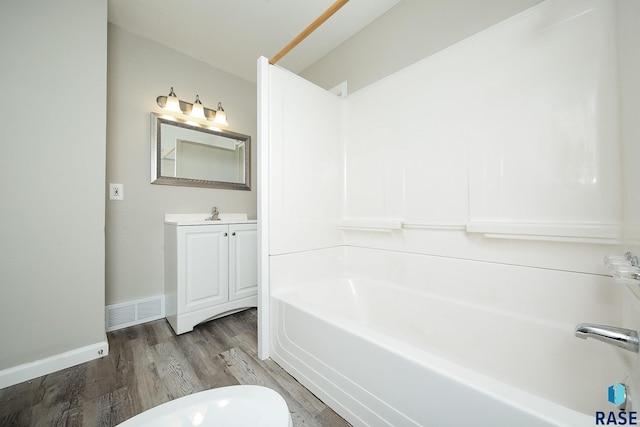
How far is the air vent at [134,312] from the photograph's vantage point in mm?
1872

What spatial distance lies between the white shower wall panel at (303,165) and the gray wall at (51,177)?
113cm

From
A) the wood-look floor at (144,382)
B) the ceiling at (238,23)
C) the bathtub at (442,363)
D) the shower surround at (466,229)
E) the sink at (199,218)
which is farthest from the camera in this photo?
the sink at (199,218)

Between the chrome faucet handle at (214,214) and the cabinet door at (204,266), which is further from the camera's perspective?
the chrome faucet handle at (214,214)

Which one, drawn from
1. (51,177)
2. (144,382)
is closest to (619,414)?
(144,382)

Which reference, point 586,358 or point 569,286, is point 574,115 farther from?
point 586,358

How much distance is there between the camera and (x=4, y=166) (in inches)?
49.2

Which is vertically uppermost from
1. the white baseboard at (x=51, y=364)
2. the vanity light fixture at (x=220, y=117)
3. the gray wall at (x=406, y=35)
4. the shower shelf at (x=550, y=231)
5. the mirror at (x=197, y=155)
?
the gray wall at (x=406, y=35)

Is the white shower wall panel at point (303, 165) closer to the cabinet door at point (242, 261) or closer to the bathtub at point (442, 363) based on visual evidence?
the bathtub at point (442, 363)

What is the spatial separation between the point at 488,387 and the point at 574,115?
1.22 m

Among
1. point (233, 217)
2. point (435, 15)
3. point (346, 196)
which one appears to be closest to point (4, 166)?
point (233, 217)

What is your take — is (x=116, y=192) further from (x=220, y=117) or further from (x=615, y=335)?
(x=615, y=335)

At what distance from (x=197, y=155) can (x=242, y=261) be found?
3.78ft

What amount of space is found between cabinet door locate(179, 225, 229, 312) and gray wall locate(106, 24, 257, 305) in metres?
0.50

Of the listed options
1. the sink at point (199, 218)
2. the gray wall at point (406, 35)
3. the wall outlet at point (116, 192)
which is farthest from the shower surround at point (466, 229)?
the wall outlet at point (116, 192)
